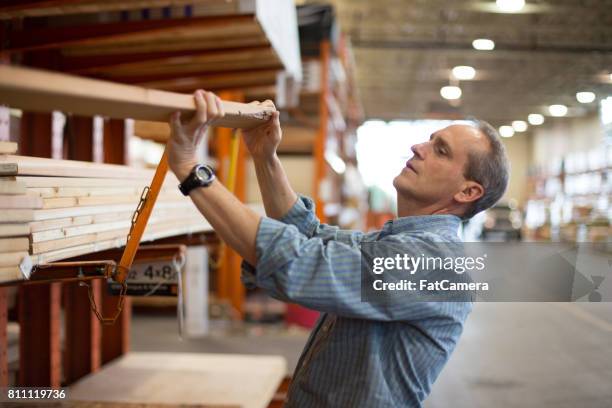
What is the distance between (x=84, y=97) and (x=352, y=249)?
0.72m

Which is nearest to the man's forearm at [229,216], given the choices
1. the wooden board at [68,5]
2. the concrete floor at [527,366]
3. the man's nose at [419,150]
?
the man's nose at [419,150]

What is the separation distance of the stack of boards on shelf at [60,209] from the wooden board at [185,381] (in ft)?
4.45

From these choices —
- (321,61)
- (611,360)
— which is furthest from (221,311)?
(611,360)

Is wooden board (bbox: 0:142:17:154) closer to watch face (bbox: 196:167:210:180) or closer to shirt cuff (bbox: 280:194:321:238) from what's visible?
watch face (bbox: 196:167:210:180)

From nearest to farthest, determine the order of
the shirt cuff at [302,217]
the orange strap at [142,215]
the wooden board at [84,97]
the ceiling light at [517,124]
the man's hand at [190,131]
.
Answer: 1. the wooden board at [84,97]
2. the man's hand at [190,131]
3. the orange strap at [142,215]
4. the shirt cuff at [302,217]
5. the ceiling light at [517,124]

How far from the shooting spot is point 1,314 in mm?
2666

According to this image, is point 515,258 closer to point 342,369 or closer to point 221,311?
point 342,369

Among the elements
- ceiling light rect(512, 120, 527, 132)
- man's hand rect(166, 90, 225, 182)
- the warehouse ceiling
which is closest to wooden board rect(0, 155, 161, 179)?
man's hand rect(166, 90, 225, 182)

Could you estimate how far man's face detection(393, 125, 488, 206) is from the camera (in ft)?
6.00

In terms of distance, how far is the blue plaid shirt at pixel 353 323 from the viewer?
145 centimetres

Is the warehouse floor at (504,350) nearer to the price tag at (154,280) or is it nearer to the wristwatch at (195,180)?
the price tag at (154,280)

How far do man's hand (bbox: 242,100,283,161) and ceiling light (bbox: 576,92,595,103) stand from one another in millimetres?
1572

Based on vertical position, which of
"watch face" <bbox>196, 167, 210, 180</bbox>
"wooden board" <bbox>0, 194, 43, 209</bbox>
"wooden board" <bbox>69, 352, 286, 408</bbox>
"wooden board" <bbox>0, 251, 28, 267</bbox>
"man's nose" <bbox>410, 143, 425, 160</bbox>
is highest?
"man's nose" <bbox>410, 143, 425, 160</bbox>

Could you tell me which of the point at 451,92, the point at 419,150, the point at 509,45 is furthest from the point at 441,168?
the point at 451,92
